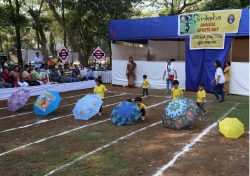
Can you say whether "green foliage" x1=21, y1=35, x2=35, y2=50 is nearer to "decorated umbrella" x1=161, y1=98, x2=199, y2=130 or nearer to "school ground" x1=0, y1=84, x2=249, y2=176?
"school ground" x1=0, y1=84, x2=249, y2=176

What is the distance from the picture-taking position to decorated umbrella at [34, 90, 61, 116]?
10352 mm

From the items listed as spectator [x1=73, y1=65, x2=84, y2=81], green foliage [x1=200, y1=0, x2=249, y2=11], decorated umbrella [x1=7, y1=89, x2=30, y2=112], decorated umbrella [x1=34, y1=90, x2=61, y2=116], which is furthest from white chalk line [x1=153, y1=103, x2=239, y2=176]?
green foliage [x1=200, y1=0, x2=249, y2=11]

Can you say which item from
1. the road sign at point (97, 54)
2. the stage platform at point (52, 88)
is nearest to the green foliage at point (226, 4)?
the road sign at point (97, 54)

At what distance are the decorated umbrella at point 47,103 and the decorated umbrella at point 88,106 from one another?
1215mm

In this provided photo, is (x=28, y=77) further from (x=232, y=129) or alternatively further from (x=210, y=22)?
(x=232, y=129)

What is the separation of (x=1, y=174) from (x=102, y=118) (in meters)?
5.03

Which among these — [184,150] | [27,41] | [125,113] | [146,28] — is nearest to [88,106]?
[125,113]

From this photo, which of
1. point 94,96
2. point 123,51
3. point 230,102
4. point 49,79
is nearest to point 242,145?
point 94,96

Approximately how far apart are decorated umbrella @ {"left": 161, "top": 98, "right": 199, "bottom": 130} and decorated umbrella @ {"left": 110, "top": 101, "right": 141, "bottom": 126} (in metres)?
1.07

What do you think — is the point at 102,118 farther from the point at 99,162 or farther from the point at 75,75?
the point at 75,75

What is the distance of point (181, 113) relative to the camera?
7832 mm

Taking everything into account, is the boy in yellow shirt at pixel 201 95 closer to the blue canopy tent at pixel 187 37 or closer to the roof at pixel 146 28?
the blue canopy tent at pixel 187 37

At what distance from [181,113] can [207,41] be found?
353 inches

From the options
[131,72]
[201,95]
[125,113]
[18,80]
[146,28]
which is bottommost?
[125,113]
